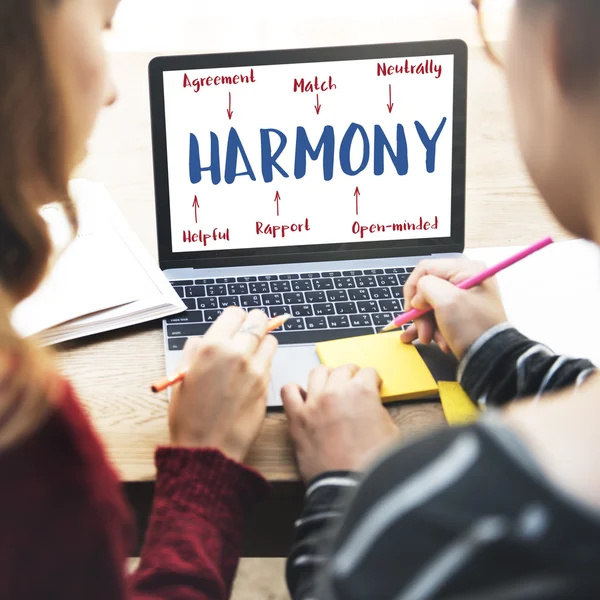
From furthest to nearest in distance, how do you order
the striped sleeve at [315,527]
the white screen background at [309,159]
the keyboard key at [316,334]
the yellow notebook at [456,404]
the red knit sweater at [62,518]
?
the white screen background at [309,159], the keyboard key at [316,334], the yellow notebook at [456,404], the striped sleeve at [315,527], the red knit sweater at [62,518]

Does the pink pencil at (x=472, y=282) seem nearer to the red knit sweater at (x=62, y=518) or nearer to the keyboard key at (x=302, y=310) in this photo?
the keyboard key at (x=302, y=310)

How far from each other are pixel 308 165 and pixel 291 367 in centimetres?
28

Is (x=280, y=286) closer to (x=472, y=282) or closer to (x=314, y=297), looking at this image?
(x=314, y=297)

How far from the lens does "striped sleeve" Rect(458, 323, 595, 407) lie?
0.71 meters

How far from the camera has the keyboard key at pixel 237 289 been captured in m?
0.88

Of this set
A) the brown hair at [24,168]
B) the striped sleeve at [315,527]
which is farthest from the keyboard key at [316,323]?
the brown hair at [24,168]

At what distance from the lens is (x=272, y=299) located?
2.87 ft

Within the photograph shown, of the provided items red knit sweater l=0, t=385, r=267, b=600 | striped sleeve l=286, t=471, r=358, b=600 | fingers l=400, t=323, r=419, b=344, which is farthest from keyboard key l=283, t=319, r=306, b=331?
red knit sweater l=0, t=385, r=267, b=600

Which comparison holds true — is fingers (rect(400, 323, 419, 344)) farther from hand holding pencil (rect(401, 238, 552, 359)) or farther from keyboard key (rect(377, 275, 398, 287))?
keyboard key (rect(377, 275, 398, 287))

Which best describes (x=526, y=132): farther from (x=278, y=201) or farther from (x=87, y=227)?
(x=87, y=227)

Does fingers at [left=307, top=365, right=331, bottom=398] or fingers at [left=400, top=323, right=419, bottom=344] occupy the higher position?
fingers at [left=400, top=323, right=419, bottom=344]

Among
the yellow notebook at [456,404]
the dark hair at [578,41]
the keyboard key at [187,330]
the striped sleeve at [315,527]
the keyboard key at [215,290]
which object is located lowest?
the striped sleeve at [315,527]

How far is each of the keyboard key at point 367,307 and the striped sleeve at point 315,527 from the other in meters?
0.25

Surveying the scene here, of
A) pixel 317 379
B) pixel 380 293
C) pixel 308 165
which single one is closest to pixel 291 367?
pixel 317 379
